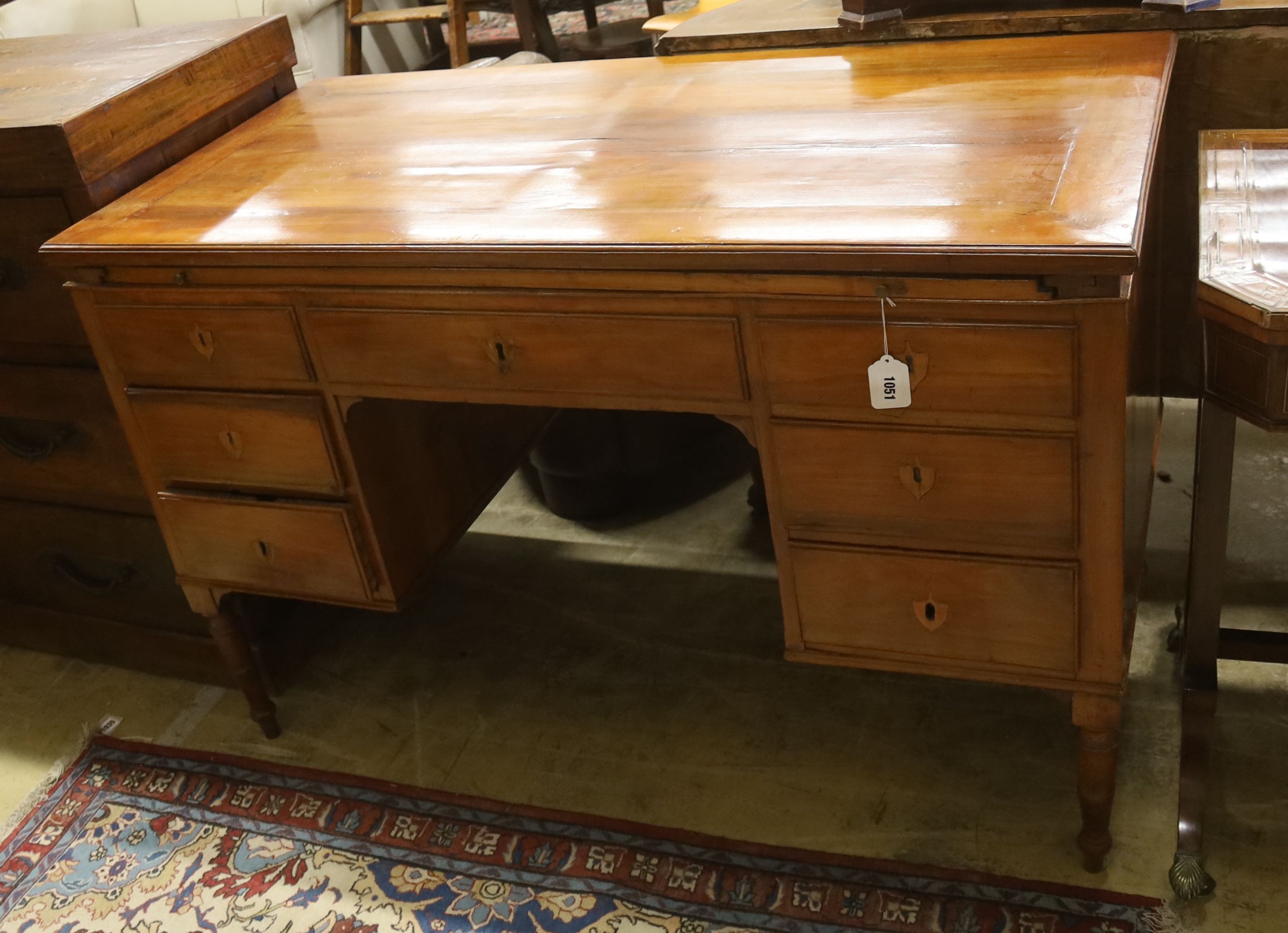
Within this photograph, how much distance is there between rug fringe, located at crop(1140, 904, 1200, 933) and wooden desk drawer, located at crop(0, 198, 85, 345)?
1611 millimetres

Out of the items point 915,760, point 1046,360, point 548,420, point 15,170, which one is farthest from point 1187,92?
point 15,170

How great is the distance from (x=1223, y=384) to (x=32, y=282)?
61.6 inches

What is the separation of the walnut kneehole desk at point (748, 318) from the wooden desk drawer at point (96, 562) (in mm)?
230

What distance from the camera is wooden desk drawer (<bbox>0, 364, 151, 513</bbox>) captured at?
1897 mm

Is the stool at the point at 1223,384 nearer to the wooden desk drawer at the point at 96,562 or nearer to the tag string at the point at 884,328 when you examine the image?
the tag string at the point at 884,328

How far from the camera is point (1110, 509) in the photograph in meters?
1.31

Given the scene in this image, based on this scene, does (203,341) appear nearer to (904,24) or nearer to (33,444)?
(33,444)

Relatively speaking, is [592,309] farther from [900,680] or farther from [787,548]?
[900,680]

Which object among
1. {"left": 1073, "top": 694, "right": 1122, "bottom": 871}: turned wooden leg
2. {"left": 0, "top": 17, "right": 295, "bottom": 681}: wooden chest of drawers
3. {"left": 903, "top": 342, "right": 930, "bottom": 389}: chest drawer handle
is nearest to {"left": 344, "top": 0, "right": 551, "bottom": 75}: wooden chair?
{"left": 0, "top": 17, "right": 295, "bottom": 681}: wooden chest of drawers

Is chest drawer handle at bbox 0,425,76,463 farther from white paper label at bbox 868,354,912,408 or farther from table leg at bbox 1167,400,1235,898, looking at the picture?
table leg at bbox 1167,400,1235,898

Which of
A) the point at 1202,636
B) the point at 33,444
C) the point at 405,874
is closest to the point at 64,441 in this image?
the point at 33,444

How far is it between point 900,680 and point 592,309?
0.85 meters

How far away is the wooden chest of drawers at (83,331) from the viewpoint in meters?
1.73

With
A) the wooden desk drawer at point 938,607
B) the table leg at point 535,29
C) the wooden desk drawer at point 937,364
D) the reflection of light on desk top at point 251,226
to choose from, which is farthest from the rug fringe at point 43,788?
the table leg at point 535,29
